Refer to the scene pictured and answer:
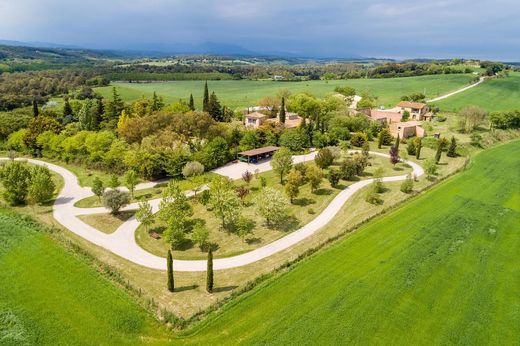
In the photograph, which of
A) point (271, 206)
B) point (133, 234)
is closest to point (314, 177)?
point (271, 206)

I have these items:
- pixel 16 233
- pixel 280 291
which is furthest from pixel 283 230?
pixel 16 233

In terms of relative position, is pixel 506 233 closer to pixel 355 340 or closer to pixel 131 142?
pixel 355 340

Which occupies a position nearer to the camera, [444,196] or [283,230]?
[283,230]

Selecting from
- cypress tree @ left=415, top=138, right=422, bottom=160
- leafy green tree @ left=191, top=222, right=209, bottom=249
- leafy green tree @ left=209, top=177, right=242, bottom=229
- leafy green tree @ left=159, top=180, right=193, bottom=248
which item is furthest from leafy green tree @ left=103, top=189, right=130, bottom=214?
cypress tree @ left=415, top=138, right=422, bottom=160

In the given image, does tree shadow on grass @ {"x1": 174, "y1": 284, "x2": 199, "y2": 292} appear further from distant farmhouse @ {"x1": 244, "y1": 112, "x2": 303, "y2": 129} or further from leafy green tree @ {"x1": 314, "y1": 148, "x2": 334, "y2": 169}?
distant farmhouse @ {"x1": 244, "y1": 112, "x2": 303, "y2": 129}

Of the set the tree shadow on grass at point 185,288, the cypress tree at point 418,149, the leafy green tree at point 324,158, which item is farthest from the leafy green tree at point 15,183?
the cypress tree at point 418,149

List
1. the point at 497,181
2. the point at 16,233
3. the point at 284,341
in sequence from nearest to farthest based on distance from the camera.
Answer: the point at 284,341 < the point at 16,233 < the point at 497,181
